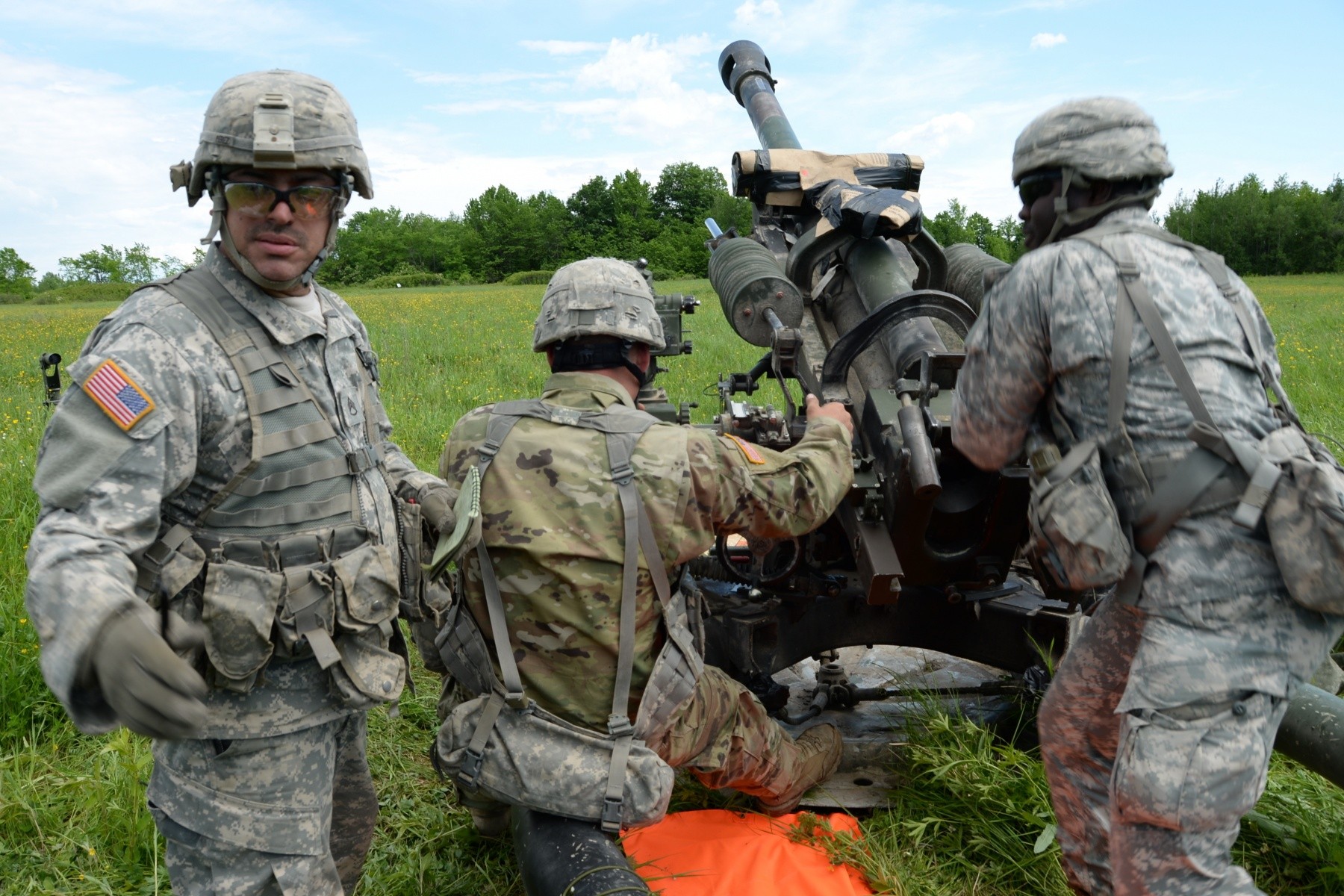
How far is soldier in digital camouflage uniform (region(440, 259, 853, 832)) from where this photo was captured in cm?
298

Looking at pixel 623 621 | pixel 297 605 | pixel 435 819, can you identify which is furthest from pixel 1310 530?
pixel 435 819

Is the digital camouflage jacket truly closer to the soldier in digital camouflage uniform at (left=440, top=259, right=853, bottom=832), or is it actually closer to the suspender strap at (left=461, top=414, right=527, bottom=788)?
the soldier in digital camouflage uniform at (left=440, top=259, right=853, bottom=832)

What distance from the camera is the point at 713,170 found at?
56125 mm

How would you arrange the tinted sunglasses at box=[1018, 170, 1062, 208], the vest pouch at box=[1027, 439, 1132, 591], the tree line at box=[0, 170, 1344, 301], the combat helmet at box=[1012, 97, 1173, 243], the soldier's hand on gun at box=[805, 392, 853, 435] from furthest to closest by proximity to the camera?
the tree line at box=[0, 170, 1344, 301] → the soldier's hand on gun at box=[805, 392, 853, 435] → the tinted sunglasses at box=[1018, 170, 1062, 208] → the combat helmet at box=[1012, 97, 1173, 243] → the vest pouch at box=[1027, 439, 1132, 591]

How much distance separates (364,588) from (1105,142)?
86.0 inches

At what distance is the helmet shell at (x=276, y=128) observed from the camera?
243 centimetres

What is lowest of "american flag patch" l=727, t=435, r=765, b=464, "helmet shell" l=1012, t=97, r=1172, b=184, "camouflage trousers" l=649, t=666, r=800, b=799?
"camouflage trousers" l=649, t=666, r=800, b=799

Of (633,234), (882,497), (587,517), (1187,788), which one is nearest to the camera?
(1187,788)

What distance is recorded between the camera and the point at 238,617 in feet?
7.55

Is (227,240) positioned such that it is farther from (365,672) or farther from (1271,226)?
(1271,226)

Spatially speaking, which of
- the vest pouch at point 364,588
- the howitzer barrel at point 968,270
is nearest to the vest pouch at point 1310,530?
the vest pouch at point 364,588

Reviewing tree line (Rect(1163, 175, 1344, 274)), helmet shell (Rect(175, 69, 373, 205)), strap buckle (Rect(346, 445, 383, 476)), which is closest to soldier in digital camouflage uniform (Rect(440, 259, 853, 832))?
strap buckle (Rect(346, 445, 383, 476))

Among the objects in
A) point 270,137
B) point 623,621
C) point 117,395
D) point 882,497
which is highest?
point 270,137

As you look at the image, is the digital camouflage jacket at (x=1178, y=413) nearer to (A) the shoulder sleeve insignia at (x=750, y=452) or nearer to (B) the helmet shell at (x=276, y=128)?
(A) the shoulder sleeve insignia at (x=750, y=452)
